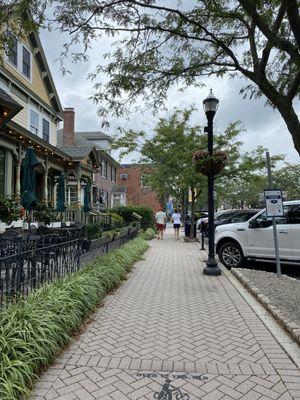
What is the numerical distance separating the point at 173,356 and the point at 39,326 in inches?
61.5

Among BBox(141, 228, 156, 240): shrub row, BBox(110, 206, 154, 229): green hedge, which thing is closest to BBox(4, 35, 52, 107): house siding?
BBox(141, 228, 156, 240): shrub row

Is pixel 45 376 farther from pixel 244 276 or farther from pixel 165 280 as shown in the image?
pixel 244 276

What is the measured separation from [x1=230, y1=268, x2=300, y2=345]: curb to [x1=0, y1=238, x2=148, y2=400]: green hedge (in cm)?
286

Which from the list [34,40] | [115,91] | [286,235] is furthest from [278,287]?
[34,40]

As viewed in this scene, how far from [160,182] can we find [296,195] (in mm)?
27979

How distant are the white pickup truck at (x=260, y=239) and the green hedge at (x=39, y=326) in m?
5.54

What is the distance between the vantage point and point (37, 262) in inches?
276

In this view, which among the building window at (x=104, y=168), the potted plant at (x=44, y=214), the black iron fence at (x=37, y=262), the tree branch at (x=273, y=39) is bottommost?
the black iron fence at (x=37, y=262)

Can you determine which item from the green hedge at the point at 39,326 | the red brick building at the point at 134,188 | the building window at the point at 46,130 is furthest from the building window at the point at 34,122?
the red brick building at the point at 134,188

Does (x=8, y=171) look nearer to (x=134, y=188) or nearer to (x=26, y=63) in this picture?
(x=26, y=63)

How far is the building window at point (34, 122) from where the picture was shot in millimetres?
19953

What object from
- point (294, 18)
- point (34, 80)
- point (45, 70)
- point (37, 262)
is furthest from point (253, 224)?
point (45, 70)

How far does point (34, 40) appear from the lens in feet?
65.4

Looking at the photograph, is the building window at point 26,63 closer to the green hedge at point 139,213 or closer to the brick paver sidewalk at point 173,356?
the green hedge at point 139,213
